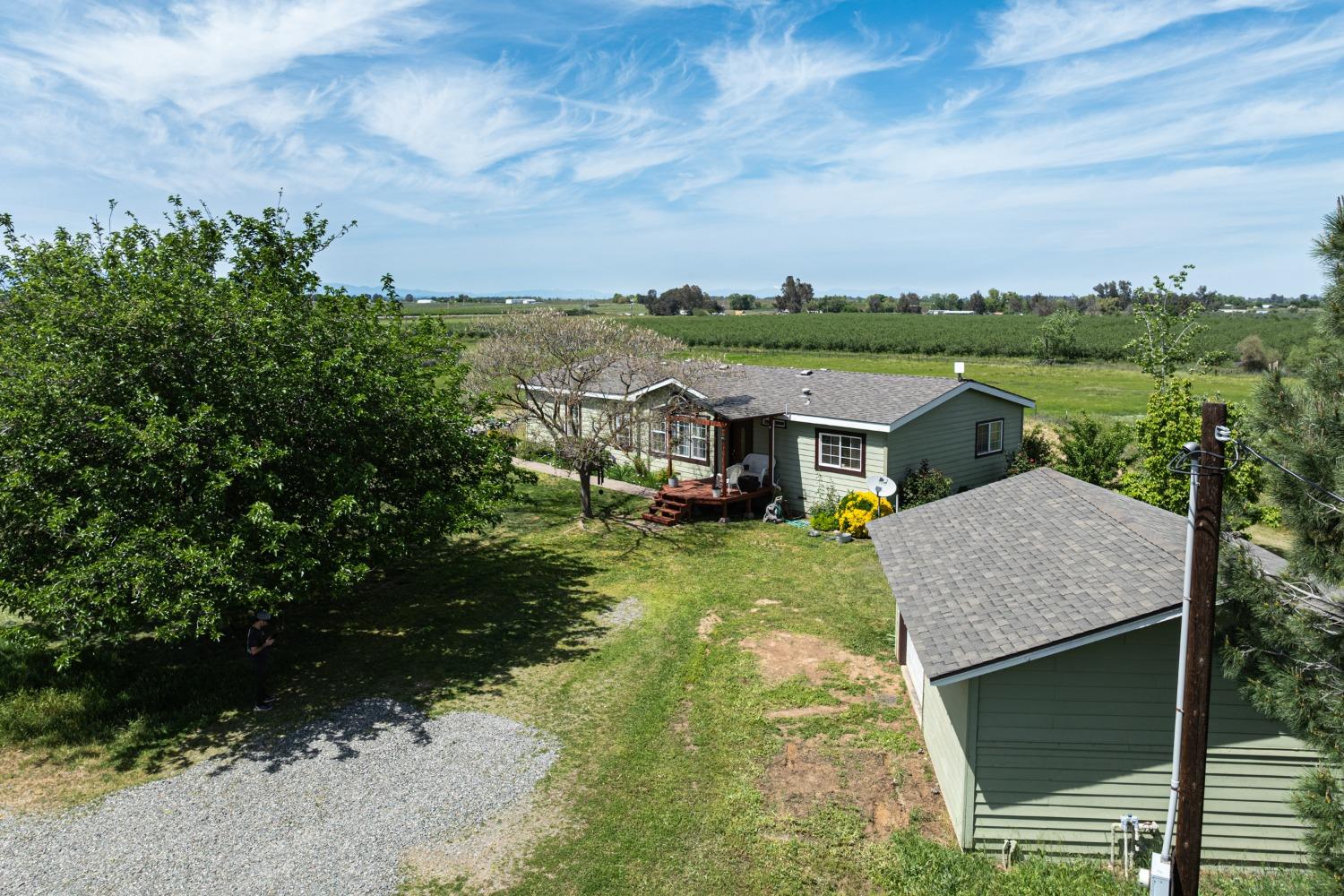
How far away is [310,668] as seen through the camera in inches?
510

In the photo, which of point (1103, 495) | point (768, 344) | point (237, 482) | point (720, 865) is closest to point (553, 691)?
point (720, 865)

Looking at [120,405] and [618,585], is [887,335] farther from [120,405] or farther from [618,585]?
[120,405]

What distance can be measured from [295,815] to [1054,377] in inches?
2236

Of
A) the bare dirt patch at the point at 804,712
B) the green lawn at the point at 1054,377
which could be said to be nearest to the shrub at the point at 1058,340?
the green lawn at the point at 1054,377

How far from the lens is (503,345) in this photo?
20.4 meters

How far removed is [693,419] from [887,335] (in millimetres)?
65224

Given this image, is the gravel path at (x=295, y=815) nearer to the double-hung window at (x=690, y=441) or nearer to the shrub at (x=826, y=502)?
the shrub at (x=826, y=502)

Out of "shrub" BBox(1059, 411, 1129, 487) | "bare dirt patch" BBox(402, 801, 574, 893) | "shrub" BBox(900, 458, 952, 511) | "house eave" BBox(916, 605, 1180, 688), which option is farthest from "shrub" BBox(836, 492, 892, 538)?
"bare dirt patch" BBox(402, 801, 574, 893)

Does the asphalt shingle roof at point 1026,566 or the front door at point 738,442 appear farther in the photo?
the front door at point 738,442

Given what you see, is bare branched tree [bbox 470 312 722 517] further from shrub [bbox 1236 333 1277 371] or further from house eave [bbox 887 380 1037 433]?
shrub [bbox 1236 333 1277 371]

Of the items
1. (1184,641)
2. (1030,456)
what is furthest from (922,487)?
(1184,641)

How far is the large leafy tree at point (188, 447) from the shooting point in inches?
393

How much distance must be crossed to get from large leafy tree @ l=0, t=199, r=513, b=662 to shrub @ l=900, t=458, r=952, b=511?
452 inches

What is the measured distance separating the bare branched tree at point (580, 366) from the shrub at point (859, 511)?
5239 millimetres
